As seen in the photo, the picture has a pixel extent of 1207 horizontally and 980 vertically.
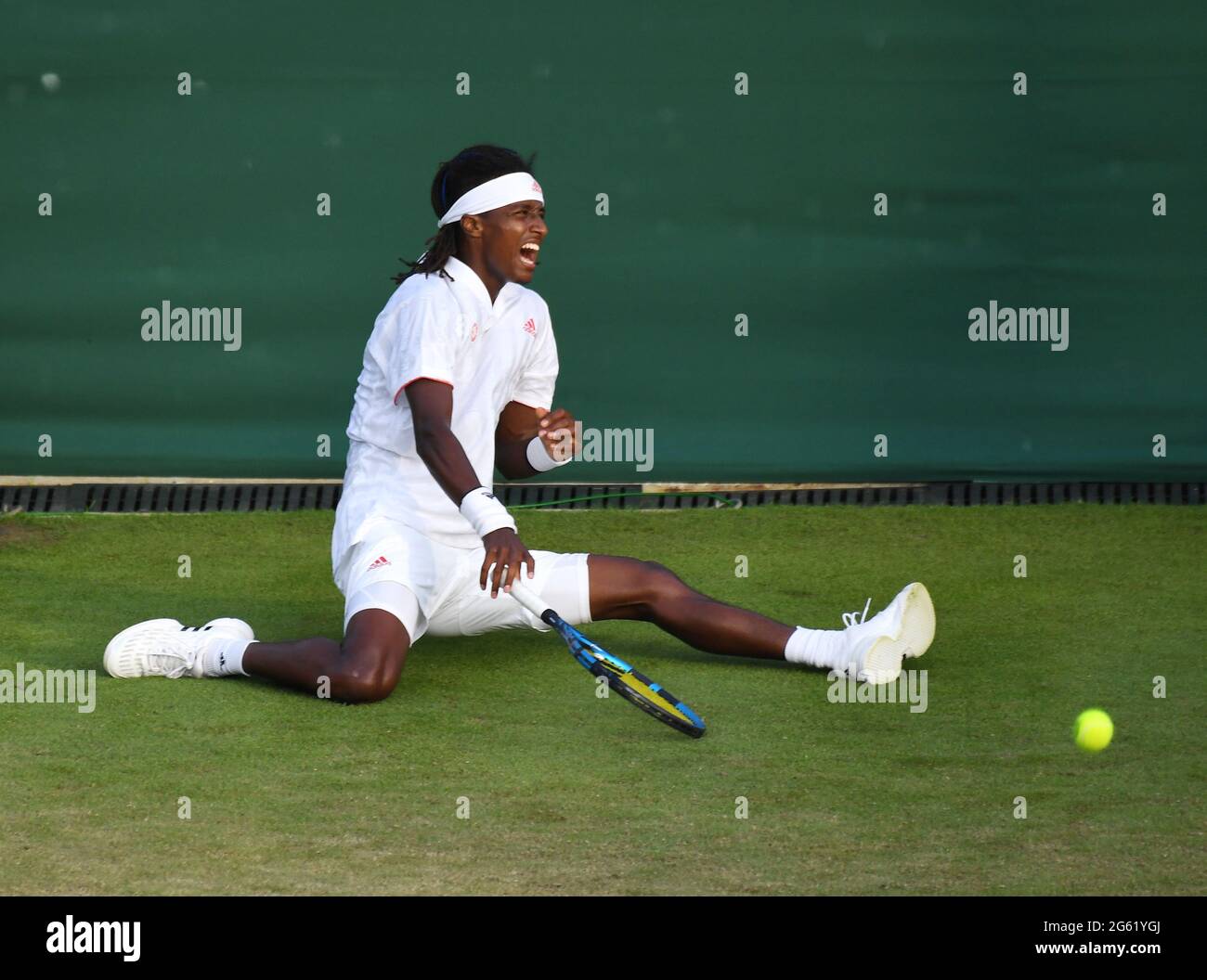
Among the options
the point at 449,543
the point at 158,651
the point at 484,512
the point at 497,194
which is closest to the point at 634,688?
the point at 484,512

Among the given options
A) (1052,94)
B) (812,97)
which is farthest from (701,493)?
(1052,94)

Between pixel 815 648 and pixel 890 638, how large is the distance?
20 cm

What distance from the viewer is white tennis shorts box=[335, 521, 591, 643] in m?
4.37

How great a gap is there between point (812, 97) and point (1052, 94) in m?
0.85

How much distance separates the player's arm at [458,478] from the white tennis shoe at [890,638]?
0.84 metres

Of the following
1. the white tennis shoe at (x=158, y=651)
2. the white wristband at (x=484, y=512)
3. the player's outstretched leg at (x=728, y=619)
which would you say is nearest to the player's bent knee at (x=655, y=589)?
the player's outstretched leg at (x=728, y=619)

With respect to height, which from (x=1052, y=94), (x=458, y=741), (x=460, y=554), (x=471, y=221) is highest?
(x=1052, y=94)

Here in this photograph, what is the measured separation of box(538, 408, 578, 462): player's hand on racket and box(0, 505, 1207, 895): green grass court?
53cm

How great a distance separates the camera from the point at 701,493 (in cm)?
682

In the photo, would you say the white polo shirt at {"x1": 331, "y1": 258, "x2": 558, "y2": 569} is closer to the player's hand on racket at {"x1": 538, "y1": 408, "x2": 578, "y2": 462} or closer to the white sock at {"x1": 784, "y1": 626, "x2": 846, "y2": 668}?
the player's hand on racket at {"x1": 538, "y1": 408, "x2": 578, "y2": 462}

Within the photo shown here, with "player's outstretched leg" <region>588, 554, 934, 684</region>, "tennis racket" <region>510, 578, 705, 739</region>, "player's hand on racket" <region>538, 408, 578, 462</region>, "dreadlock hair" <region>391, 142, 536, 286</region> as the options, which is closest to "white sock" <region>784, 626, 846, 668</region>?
"player's outstretched leg" <region>588, 554, 934, 684</region>

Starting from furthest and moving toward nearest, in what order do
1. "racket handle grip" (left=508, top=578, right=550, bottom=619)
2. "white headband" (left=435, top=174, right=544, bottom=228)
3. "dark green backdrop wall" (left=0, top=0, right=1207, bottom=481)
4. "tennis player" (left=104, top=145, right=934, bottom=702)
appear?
1. "dark green backdrop wall" (left=0, top=0, right=1207, bottom=481)
2. "white headband" (left=435, top=174, right=544, bottom=228)
3. "tennis player" (left=104, top=145, right=934, bottom=702)
4. "racket handle grip" (left=508, top=578, right=550, bottom=619)

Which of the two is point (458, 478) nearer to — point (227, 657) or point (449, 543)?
point (449, 543)

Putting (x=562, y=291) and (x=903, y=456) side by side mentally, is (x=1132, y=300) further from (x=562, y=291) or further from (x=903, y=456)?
(x=562, y=291)
